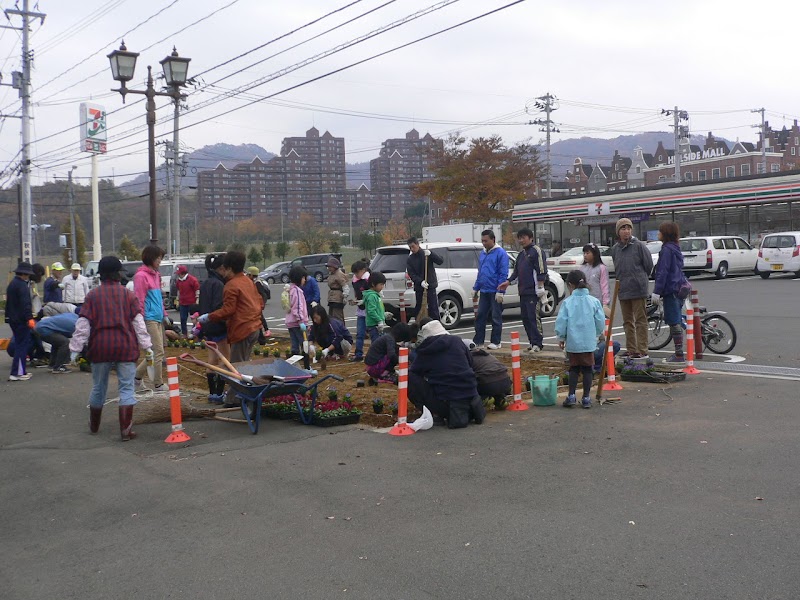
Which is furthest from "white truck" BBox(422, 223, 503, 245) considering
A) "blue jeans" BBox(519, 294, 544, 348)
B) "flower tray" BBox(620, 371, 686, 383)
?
"flower tray" BBox(620, 371, 686, 383)

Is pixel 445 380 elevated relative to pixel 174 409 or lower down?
elevated

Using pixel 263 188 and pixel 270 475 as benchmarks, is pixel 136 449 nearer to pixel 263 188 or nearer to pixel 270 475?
pixel 270 475

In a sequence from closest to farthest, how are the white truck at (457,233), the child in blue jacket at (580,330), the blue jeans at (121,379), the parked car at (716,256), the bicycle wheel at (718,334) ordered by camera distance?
1. the blue jeans at (121,379)
2. the child in blue jacket at (580,330)
3. the bicycle wheel at (718,334)
4. the parked car at (716,256)
5. the white truck at (457,233)

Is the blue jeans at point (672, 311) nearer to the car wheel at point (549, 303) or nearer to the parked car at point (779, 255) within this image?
the car wheel at point (549, 303)

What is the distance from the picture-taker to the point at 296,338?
12953 mm

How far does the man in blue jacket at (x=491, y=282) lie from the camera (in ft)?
43.2

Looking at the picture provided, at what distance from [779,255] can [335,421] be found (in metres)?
25.9

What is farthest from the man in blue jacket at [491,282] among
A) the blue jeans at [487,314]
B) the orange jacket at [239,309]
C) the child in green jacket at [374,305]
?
the orange jacket at [239,309]

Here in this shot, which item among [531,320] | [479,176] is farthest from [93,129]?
[531,320]

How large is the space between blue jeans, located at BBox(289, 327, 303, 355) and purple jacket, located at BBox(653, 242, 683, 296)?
220 inches

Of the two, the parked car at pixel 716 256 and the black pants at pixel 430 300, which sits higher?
the parked car at pixel 716 256

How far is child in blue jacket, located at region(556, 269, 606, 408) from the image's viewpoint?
877cm

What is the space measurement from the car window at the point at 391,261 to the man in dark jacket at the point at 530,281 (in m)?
4.52

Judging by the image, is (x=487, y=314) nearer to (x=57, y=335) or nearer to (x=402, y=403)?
(x=402, y=403)
